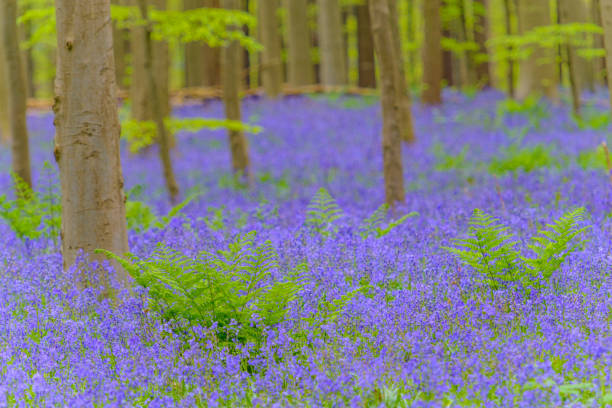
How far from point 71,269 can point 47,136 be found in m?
17.1

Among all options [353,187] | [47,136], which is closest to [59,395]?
[353,187]

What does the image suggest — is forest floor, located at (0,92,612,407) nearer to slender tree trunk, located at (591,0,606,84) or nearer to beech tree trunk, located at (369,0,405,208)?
beech tree trunk, located at (369,0,405,208)

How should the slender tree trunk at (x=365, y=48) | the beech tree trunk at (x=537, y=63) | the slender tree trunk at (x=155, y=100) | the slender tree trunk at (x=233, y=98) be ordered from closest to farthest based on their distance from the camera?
the slender tree trunk at (x=155, y=100) → the slender tree trunk at (x=233, y=98) → the beech tree trunk at (x=537, y=63) → the slender tree trunk at (x=365, y=48)

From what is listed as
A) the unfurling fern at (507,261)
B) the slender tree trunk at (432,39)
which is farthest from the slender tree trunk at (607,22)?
the slender tree trunk at (432,39)

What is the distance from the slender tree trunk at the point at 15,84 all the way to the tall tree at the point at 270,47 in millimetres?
10951

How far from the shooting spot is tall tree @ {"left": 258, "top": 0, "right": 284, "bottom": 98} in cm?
2077

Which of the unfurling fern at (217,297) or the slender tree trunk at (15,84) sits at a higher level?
the slender tree trunk at (15,84)

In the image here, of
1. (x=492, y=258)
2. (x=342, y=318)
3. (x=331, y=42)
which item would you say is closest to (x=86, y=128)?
(x=342, y=318)

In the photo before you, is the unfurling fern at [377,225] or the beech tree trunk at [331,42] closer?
the unfurling fern at [377,225]

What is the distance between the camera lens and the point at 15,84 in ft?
31.1

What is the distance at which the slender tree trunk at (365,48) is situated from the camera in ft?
77.3

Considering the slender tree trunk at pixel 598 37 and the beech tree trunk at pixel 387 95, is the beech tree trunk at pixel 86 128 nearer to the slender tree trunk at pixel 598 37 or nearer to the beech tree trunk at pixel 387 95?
the beech tree trunk at pixel 387 95

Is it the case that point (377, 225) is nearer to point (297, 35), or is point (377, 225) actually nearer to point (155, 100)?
point (155, 100)

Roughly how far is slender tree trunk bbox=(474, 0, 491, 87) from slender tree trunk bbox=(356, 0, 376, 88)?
14.2 feet
